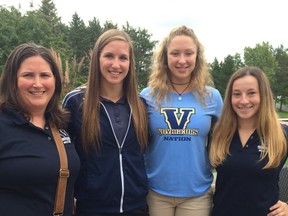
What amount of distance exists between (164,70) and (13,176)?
1.83 m

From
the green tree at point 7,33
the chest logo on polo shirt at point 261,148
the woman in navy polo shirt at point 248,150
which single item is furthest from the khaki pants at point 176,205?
the green tree at point 7,33

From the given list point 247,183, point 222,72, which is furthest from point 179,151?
point 222,72

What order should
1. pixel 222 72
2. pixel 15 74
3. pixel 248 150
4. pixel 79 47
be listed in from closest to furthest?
pixel 15 74, pixel 248 150, pixel 222 72, pixel 79 47

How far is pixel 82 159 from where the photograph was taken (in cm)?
→ 304

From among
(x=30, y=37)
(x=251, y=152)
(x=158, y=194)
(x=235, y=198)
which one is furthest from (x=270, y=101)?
(x=30, y=37)

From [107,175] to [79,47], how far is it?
48785 millimetres

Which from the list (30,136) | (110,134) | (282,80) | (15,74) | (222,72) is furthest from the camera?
(282,80)

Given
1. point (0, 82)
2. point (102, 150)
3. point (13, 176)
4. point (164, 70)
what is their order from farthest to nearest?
1. point (164, 70)
2. point (102, 150)
3. point (0, 82)
4. point (13, 176)

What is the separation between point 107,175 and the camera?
2.99 meters

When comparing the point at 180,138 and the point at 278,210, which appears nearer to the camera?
the point at 278,210

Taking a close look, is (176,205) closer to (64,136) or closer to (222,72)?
(64,136)

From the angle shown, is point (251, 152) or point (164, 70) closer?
point (251, 152)

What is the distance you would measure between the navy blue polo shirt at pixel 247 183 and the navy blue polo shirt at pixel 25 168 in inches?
56.2

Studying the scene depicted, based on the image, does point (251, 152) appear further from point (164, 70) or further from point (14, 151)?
point (14, 151)
